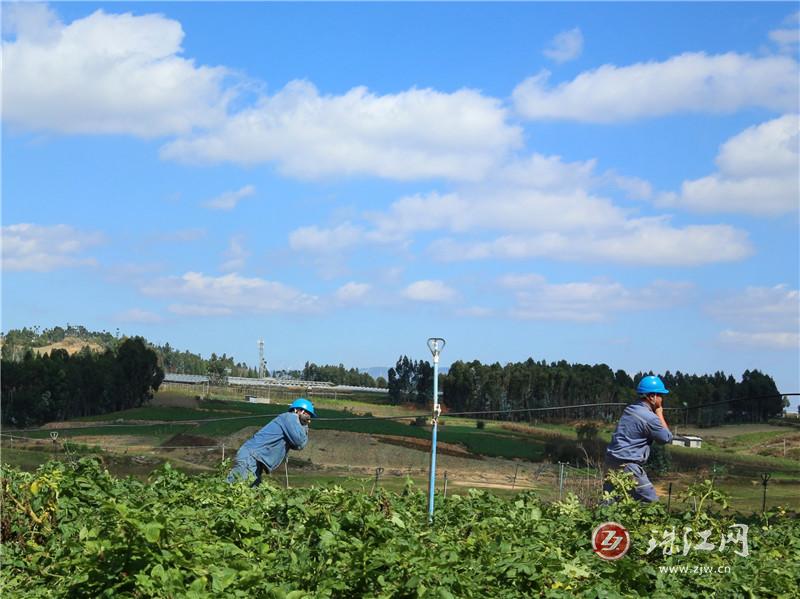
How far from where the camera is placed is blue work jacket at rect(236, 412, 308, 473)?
356 inches

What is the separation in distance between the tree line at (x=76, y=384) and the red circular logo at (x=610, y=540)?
2776 inches

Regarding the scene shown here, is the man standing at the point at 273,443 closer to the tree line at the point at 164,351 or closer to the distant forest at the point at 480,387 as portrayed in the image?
the distant forest at the point at 480,387

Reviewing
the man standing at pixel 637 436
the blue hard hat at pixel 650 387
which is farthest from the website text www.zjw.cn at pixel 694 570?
the blue hard hat at pixel 650 387

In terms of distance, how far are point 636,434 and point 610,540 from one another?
91.5 inches

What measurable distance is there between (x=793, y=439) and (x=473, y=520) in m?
58.2

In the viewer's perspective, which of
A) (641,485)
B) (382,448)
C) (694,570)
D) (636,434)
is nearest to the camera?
(694,570)

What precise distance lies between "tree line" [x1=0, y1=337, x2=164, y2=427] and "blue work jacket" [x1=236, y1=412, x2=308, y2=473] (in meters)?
66.5

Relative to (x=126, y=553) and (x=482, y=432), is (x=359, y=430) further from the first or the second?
(x=126, y=553)

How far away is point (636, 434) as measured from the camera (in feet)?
26.0

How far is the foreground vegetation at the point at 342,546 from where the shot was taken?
14.2 ft

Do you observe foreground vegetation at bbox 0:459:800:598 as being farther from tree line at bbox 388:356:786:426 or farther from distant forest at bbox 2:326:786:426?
tree line at bbox 388:356:786:426

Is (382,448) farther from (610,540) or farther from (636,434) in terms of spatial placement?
(610,540)

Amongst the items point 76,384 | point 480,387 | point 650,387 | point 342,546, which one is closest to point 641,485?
point 650,387

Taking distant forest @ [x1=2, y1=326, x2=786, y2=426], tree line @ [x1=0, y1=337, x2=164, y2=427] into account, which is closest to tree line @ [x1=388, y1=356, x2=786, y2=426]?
distant forest @ [x1=2, y1=326, x2=786, y2=426]
